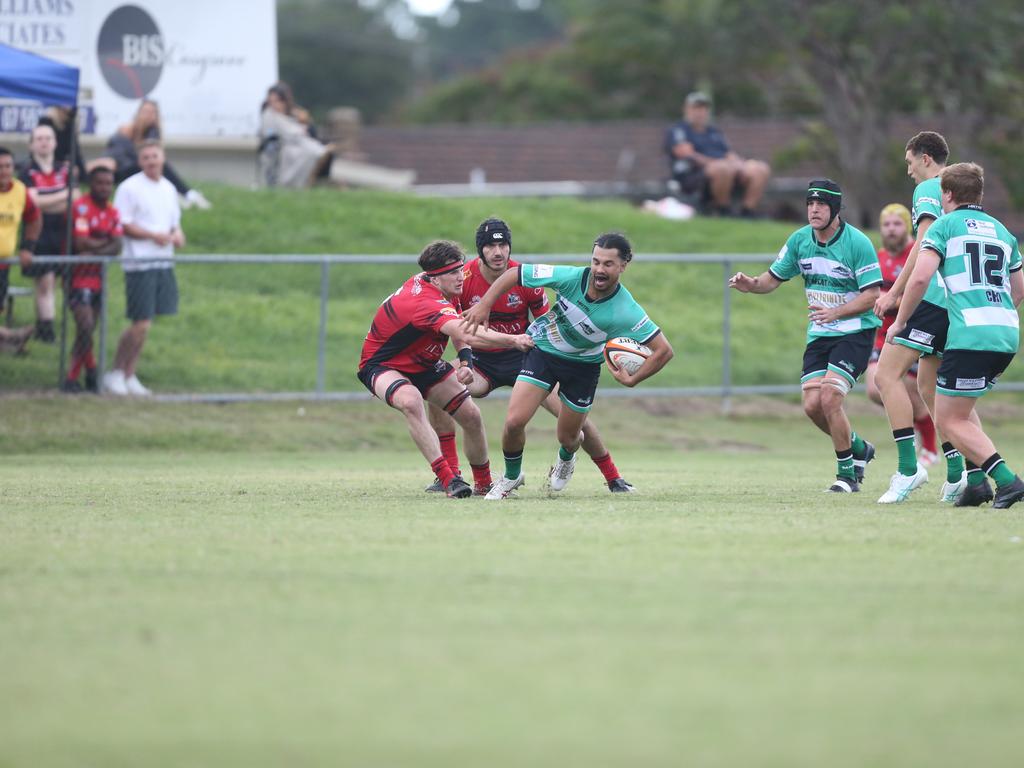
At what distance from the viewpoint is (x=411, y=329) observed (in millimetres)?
10586

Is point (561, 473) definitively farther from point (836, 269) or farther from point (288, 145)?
point (288, 145)

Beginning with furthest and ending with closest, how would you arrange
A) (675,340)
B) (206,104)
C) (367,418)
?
1. (206,104)
2. (675,340)
3. (367,418)

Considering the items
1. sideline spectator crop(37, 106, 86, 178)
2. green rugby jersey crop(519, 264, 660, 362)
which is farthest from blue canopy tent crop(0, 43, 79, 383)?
green rugby jersey crop(519, 264, 660, 362)

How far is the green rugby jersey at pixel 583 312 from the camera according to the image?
10062mm

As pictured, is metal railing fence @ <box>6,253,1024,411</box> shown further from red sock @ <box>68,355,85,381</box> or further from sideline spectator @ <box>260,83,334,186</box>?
sideline spectator @ <box>260,83,334,186</box>

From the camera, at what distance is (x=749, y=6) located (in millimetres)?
26625

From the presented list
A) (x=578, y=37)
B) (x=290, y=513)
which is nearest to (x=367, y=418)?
(x=290, y=513)

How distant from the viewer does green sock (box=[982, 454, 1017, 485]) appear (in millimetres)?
9297

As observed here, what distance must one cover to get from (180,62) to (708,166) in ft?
25.9

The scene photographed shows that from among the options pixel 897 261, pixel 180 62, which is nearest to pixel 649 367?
pixel 897 261

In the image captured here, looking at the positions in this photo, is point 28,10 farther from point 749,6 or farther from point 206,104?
point 749,6

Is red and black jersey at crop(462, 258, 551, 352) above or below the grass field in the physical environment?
above

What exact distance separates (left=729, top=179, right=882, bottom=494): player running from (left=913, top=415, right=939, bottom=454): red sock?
3.42m

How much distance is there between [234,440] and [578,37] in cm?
3250
